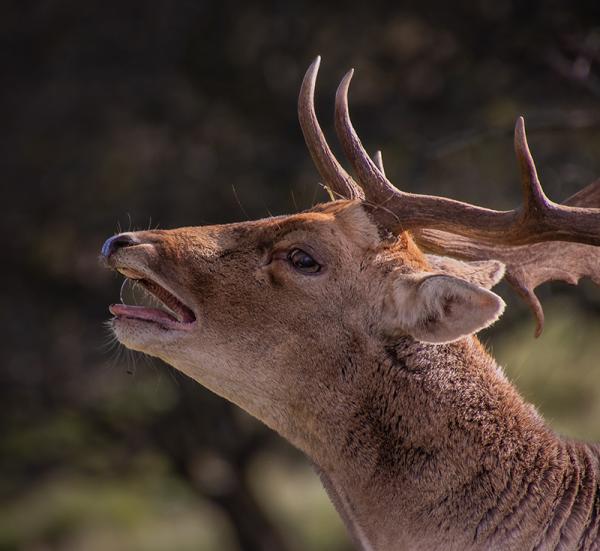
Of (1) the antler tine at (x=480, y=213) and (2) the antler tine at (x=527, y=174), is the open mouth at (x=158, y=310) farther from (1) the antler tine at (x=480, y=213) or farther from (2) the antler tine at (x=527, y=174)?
(2) the antler tine at (x=527, y=174)

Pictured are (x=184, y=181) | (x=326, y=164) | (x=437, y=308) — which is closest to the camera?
(x=437, y=308)

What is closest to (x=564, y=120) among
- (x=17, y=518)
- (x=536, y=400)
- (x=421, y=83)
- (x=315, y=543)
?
(x=421, y=83)

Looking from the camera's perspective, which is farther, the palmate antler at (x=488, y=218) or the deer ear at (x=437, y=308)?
the palmate antler at (x=488, y=218)

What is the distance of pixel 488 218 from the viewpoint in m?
4.82

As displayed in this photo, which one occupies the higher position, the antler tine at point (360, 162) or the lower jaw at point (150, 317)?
the antler tine at point (360, 162)

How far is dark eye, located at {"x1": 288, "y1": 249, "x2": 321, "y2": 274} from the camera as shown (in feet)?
16.2

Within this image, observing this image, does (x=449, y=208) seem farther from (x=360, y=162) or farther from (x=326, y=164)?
(x=326, y=164)

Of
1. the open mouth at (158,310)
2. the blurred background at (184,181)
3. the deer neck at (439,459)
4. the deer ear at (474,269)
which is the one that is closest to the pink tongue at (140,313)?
the open mouth at (158,310)

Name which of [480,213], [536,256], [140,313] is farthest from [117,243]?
[536,256]

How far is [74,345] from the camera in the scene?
49.5 feet

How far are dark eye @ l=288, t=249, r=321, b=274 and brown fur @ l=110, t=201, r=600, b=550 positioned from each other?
0.03 metres

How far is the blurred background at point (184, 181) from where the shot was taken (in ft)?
39.7

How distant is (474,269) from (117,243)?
64.1 inches

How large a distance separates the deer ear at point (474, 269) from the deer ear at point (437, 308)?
0.51m
